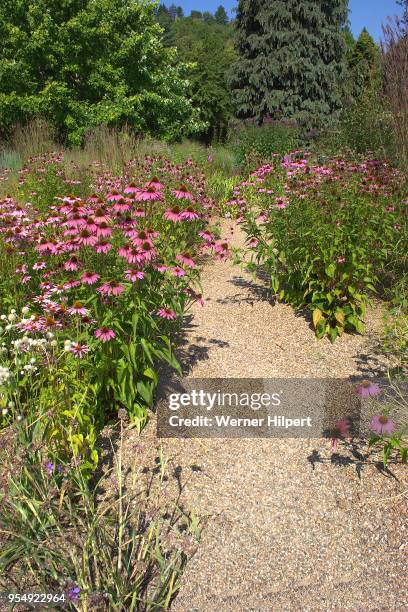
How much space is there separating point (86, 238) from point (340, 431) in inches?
63.5

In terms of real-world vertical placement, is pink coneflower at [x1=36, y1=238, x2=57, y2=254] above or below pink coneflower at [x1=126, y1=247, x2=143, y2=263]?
below

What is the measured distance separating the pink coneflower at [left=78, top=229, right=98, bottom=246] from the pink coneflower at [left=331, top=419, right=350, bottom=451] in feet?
4.96

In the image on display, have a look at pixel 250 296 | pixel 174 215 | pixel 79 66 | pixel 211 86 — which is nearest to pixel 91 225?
pixel 174 215

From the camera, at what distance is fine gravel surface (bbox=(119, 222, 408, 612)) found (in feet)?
5.87

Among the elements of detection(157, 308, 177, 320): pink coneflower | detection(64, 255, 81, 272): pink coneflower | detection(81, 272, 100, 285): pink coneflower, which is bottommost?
detection(157, 308, 177, 320): pink coneflower

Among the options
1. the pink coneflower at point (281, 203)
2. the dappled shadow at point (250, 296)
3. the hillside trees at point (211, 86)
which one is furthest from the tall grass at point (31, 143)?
the hillside trees at point (211, 86)

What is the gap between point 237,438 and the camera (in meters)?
2.62

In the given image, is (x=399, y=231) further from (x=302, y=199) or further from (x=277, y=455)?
(x=277, y=455)

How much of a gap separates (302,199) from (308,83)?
11.6 metres

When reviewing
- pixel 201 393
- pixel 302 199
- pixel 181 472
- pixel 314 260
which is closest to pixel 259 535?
pixel 181 472

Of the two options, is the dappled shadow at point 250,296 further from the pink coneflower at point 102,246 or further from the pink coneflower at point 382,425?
the pink coneflower at point 382,425

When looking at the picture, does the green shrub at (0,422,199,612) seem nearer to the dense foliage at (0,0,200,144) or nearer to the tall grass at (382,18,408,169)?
the tall grass at (382,18,408,169)

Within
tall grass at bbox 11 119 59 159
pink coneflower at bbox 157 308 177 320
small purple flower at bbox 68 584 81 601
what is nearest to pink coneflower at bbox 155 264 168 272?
pink coneflower at bbox 157 308 177 320

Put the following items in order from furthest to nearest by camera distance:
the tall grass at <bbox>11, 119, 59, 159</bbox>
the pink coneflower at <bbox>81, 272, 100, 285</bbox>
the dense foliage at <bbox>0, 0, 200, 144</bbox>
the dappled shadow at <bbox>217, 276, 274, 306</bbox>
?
the dense foliage at <bbox>0, 0, 200, 144</bbox>
the tall grass at <bbox>11, 119, 59, 159</bbox>
the dappled shadow at <bbox>217, 276, 274, 306</bbox>
the pink coneflower at <bbox>81, 272, 100, 285</bbox>
